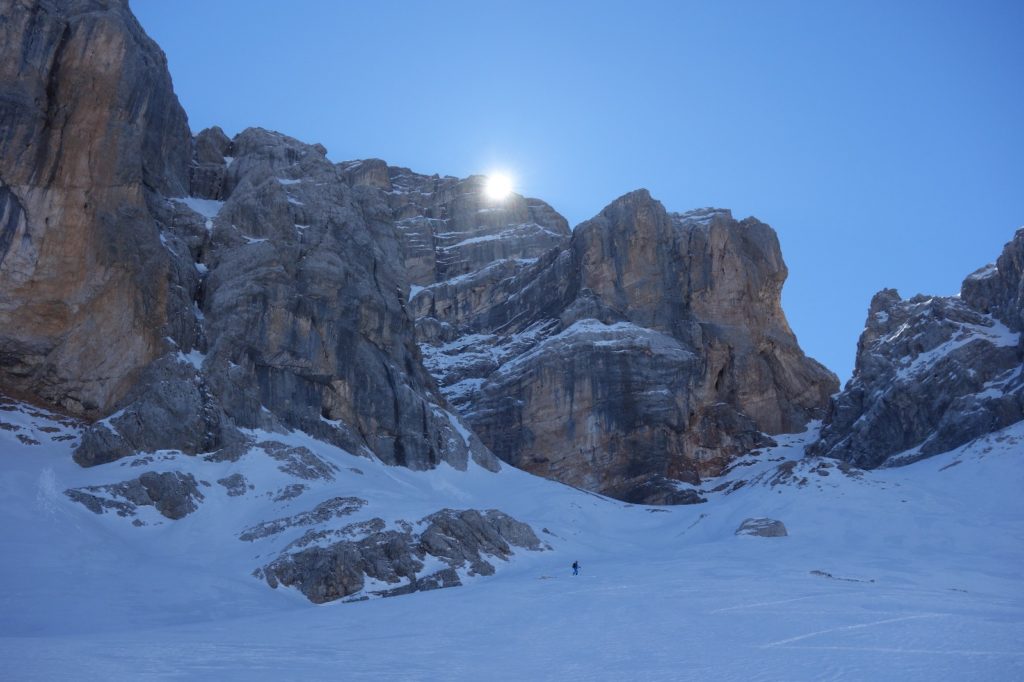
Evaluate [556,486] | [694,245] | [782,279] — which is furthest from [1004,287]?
[556,486]

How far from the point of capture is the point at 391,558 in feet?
148

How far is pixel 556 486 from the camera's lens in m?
81.1

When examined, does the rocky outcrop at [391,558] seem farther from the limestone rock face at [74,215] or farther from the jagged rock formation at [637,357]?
the jagged rock formation at [637,357]

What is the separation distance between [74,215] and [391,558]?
34805 millimetres

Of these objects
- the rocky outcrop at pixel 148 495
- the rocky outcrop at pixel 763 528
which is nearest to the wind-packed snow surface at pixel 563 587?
the rocky outcrop at pixel 148 495

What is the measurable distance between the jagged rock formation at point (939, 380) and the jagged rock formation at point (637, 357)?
458 inches

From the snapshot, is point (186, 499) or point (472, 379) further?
point (472, 379)

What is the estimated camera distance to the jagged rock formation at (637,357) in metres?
99.8

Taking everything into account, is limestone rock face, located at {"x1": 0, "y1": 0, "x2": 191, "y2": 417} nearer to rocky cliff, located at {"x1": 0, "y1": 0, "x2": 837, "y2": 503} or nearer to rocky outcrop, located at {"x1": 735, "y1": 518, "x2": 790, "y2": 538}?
rocky cliff, located at {"x1": 0, "y1": 0, "x2": 837, "y2": 503}

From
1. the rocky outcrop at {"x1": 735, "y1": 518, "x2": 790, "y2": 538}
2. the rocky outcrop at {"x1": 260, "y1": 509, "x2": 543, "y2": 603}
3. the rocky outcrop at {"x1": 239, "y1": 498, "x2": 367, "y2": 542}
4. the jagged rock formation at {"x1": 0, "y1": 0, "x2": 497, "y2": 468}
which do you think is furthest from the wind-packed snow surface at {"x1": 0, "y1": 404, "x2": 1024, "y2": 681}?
the jagged rock formation at {"x1": 0, "y1": 0, "x2": 497, "y2": 468}

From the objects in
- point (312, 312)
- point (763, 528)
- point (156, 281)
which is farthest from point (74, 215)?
point (763, 528)

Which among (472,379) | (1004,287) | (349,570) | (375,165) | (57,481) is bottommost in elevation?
(349,570)

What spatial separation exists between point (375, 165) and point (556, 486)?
95430 millimetres

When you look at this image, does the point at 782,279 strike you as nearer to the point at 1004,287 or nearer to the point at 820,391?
the point at 820,391
